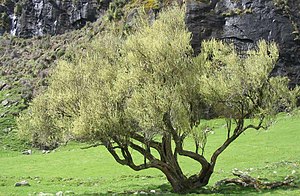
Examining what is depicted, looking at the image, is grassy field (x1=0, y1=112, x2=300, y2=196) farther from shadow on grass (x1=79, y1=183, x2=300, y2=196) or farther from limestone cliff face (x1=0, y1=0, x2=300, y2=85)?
limestone cliff face (x1=0, y1=0, x2=300, y2=85)

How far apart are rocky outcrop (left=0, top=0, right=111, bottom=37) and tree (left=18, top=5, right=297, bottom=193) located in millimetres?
99159

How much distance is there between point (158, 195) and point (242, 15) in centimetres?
6778

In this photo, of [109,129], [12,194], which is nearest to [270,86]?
[109,129]

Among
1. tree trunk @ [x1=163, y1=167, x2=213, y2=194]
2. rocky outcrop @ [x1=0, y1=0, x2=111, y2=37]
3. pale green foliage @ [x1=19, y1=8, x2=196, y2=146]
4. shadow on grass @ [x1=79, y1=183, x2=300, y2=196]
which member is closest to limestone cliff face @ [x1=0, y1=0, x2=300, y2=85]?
rocky outcrop @ [x1=0, y1=0, x2=111, y2=37]

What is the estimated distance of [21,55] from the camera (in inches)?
4946

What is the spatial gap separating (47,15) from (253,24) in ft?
240

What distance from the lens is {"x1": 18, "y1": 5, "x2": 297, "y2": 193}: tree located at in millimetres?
21797

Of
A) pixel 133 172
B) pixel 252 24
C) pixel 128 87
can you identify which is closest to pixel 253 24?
pixel 252 24

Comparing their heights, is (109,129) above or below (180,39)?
below

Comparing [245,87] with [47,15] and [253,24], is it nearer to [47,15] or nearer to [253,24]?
[253,24]

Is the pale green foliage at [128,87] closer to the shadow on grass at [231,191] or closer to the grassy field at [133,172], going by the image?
the shadow on grass at [231,191]

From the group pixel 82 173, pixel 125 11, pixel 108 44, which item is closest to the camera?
pixel 108 44

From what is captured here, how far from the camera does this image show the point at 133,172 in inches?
1570

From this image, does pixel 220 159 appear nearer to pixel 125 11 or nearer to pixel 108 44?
pixel 108 44
